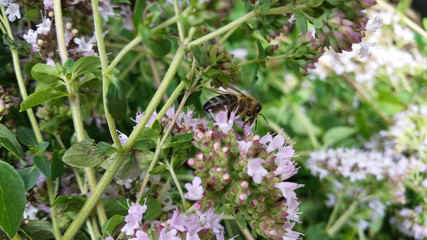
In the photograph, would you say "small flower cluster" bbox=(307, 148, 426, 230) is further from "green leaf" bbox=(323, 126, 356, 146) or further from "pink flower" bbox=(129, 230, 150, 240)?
"pink flower" bbox=(129, 230, 150, 240)

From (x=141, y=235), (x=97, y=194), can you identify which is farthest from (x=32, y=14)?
(x=141, y=235)

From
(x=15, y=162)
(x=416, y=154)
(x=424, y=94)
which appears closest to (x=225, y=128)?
(x=15, y=162)

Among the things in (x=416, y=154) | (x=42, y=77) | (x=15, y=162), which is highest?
(x=42, y=77)

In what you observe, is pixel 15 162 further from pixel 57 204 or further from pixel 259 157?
pixel 259 157

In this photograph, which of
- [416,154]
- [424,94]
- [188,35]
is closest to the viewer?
[188,35]

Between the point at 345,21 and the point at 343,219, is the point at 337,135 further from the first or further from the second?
the point at 345,21

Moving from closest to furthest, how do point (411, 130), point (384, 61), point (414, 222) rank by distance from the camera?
point (414, 222)
point (411, 130)
point (384, 61)

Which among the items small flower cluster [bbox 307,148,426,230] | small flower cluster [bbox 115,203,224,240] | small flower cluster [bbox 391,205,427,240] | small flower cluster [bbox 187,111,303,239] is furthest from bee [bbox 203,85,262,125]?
small flower cluster [bbox 391,205,427,240]
